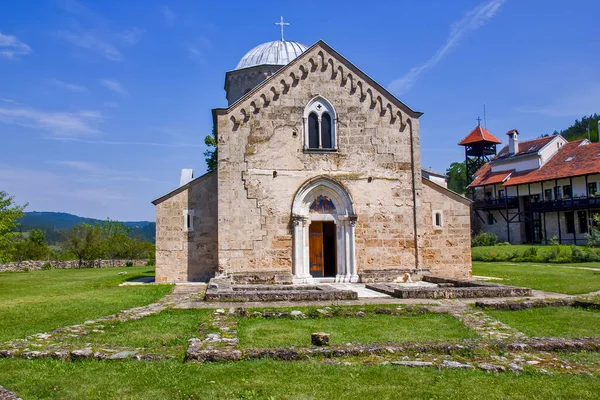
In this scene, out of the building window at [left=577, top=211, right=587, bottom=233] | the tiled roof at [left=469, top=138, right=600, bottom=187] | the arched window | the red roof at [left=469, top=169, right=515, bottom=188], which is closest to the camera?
the arched window

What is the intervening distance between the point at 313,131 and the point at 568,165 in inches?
1453

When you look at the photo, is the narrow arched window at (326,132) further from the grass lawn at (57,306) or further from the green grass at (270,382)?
the green grass at (270,382)

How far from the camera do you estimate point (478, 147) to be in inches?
2557

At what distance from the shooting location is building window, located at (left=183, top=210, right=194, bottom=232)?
72.2 feet

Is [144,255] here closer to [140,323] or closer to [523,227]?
[523,227]

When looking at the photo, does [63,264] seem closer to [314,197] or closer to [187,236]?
[187,236]

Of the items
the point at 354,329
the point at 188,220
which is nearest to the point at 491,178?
the point at 188,220

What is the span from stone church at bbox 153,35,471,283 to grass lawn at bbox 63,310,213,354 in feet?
29.7

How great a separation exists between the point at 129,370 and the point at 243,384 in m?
1.86

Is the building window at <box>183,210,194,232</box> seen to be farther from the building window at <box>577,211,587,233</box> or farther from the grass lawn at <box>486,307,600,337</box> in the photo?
the building window at <box>577,211,587,233</box>

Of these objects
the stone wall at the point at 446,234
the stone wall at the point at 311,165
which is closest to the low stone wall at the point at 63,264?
the stone wall at the point at 311,165

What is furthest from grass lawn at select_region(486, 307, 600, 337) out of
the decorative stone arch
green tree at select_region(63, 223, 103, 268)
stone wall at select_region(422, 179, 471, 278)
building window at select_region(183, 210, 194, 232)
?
green tree at select_region(63, 223, 103, 268)

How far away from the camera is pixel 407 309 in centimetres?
1230

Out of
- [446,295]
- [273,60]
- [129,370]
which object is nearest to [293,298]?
[446,295]
